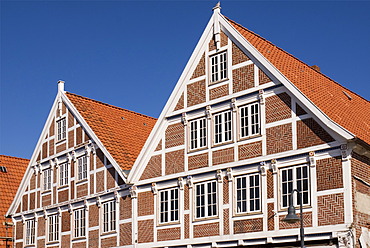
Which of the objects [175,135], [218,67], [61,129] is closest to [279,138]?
[218,67]

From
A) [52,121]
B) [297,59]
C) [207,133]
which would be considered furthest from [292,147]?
[52,121]

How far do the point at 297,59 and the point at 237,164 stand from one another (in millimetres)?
6759

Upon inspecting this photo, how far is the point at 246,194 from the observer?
2822cm

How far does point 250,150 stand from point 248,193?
5.69ft

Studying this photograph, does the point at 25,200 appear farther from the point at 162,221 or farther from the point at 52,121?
the point at 162,221

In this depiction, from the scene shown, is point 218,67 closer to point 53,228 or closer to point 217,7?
point 217,7

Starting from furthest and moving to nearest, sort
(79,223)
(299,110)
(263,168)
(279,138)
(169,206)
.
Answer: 1. (79,223)
2. (169,206)
3. (263,168)
4. (279,138)
5. (299,110)

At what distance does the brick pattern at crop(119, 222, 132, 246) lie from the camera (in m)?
33.1

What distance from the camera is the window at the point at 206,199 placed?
29.5m

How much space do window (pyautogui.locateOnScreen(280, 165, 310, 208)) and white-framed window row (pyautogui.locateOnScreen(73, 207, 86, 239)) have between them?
1342 centimetres

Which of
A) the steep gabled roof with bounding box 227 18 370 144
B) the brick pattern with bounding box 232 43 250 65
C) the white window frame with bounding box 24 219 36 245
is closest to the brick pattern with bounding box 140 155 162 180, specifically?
the brick pattern with bounding box 232 43 250 65

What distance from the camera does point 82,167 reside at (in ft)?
123

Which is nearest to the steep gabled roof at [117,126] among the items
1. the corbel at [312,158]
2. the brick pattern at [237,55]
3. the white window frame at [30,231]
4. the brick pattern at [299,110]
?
the white window frame at [30,231]

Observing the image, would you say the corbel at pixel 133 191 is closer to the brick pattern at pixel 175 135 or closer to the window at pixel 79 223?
the brick pattern at pixel 175 135
